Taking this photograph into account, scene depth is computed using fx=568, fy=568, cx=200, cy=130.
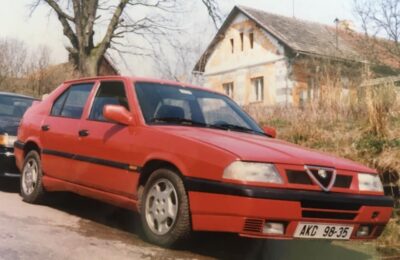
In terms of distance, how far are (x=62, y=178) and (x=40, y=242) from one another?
5.01 feet

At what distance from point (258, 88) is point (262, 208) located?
1177 inches

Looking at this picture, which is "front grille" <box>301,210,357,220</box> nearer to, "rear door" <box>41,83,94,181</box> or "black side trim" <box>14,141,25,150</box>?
"rear door" <box>41,83,94,181</box>

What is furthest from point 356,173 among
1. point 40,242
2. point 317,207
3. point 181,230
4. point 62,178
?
point 62,178

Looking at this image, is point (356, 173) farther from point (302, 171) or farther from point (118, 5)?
point (118, 5)

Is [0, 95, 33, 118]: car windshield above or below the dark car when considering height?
above

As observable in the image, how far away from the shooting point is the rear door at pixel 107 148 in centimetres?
536

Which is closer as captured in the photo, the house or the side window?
the side window

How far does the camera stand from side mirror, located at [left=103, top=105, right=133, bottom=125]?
213 inches

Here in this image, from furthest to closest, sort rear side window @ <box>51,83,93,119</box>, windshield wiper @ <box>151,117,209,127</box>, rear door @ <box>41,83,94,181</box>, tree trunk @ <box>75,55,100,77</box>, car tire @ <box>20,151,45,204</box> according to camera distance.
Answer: tree trunk @ <box>75,55,100,77</box>, car tire @ <box>20,151,45,204</box>, rear side window @ <box>51,83,93,119</box>, rear door @ <box>41,83,94,181</box>, windshield wiper @ <box>151,117,209,127</box>

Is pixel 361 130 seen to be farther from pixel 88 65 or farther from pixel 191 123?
pixel 88 65

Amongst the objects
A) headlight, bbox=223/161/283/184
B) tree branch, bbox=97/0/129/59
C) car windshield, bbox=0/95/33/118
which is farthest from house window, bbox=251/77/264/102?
headlight, bbox=223/161/283/184

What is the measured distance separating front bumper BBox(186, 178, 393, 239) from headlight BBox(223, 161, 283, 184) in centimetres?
8

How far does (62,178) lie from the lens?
6.36 meters

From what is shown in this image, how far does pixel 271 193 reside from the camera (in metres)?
4.32
